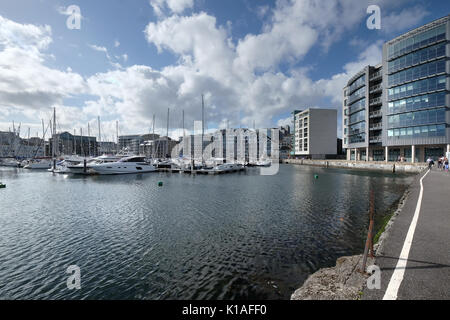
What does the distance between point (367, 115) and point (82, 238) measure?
3230 inches

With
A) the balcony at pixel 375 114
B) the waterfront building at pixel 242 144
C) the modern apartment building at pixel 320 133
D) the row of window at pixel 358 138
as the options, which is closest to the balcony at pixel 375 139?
the row of window at pixel 358 138

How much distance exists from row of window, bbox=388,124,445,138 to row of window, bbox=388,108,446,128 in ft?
4.03

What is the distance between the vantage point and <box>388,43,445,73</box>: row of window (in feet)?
161

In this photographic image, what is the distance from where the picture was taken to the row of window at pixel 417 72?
49438 mm

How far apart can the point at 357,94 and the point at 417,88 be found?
22.2 metres

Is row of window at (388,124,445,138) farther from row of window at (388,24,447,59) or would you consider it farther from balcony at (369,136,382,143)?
row of window at (388,24,447,59)

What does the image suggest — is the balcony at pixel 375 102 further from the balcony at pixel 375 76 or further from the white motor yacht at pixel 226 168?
the white motor yacht at pixel 226 168

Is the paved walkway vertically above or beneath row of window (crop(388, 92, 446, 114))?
beneath

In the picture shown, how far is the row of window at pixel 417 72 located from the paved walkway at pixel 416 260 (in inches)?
2485

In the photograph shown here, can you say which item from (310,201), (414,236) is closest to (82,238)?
(414,236)

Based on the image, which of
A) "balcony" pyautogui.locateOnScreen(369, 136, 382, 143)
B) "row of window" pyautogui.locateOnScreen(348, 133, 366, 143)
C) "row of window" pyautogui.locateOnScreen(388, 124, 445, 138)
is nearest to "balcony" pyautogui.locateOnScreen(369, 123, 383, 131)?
"balcony" pyautogui.locateOnScreen(369, 136, 382, 143)
